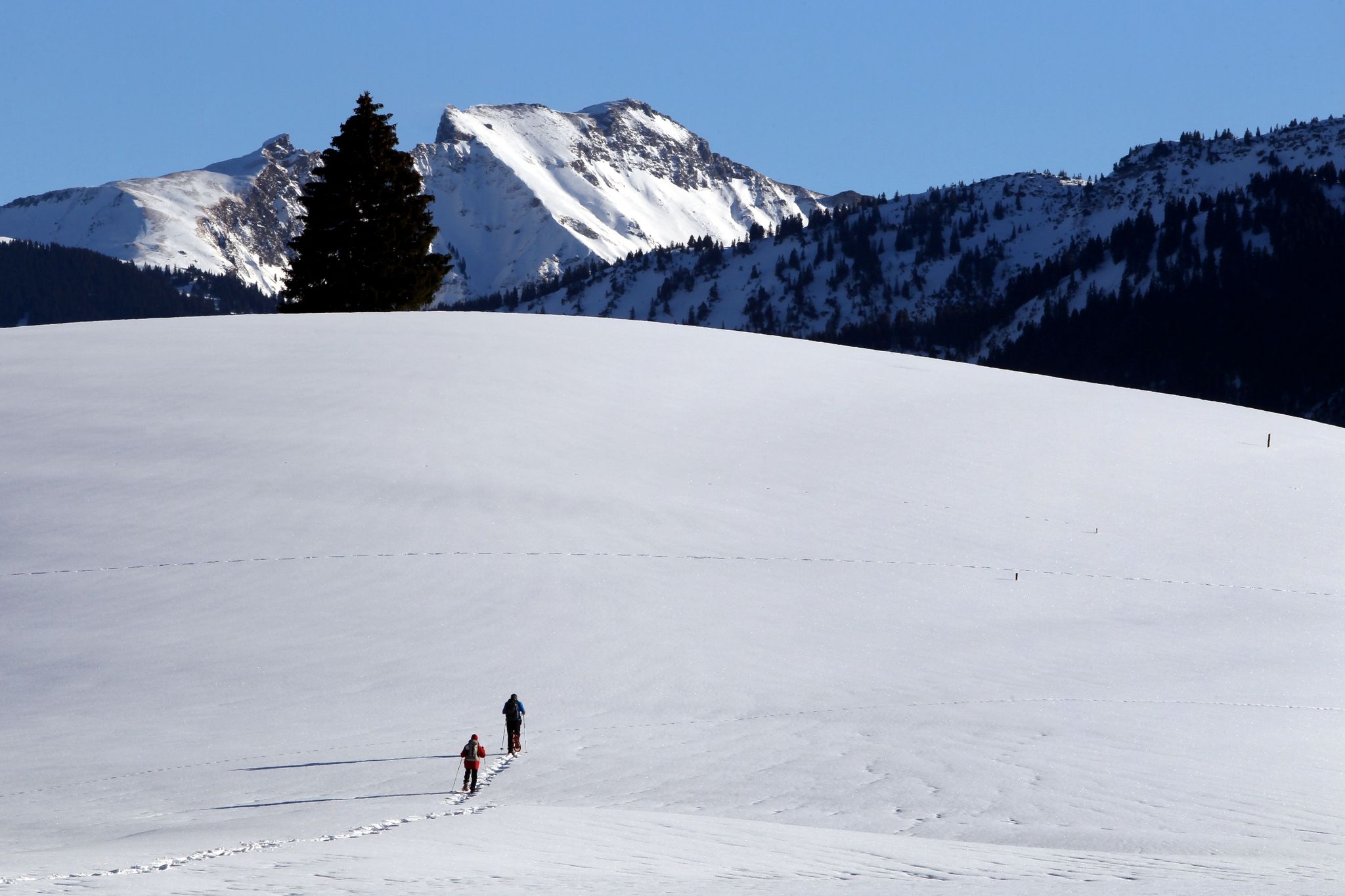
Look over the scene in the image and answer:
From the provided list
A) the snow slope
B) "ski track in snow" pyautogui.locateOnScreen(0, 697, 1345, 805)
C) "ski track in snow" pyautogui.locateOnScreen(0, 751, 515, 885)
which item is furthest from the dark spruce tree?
"ski track in snow" pyautogui.locateOnScreen(0, 751, 515, 885)

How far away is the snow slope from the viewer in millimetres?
14320

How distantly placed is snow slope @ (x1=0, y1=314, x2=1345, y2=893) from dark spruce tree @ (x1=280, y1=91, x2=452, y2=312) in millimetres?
12612

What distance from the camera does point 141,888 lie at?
11.5m

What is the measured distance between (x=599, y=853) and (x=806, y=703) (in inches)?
328

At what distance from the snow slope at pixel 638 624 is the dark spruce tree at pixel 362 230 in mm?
12612

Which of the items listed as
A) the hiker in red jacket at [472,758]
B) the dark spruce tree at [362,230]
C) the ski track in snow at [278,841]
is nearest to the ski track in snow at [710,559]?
the ski track in snow at [278,841]

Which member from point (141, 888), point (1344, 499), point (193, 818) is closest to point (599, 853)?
point (141, 888)

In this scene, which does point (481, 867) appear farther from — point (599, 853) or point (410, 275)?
point (410, 275)

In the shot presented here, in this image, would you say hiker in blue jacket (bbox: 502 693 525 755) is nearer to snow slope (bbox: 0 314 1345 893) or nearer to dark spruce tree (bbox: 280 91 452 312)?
snow slope (bbox: 0 314 1345 893)

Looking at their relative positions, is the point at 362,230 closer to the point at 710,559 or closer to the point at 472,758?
the point at 710,559

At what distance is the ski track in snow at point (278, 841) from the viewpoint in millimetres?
12305

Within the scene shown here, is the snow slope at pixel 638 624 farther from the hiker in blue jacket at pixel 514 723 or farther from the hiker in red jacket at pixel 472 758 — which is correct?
the hiker in blue jacket at pixel 514 723

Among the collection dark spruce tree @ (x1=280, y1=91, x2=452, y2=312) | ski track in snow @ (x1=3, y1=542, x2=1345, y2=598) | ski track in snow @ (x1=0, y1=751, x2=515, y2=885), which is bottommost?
ski track in snow @ (x1=0, y1=751, x2=515, y2=885)

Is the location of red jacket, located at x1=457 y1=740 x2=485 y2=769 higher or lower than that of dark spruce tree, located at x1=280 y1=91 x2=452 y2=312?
lower
